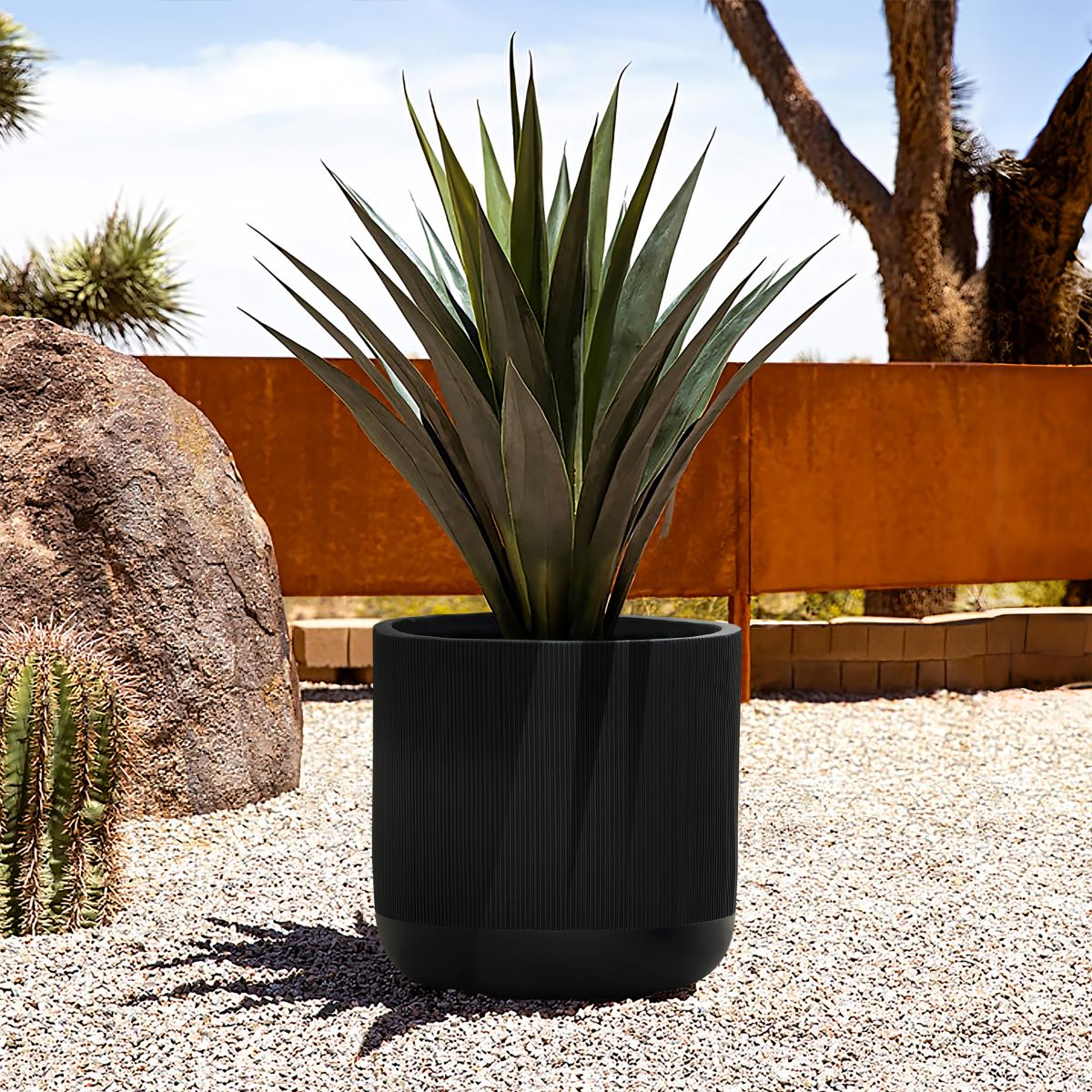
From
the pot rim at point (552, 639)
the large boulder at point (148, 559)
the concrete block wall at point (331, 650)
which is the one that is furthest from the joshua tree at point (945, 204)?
the pot rim at point (552, 639)

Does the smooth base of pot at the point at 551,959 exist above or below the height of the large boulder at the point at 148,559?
below

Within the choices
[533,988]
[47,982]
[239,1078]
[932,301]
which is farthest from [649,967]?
[932,301]

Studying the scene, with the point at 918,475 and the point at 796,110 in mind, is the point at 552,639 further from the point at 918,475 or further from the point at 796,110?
the point at 796,110

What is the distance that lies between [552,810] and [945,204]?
304 inches

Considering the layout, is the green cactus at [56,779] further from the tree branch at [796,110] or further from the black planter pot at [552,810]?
the tree branch at [796,110]

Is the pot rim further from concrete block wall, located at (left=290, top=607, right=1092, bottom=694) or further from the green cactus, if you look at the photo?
concrete block wall, located at (left=290, top=607, right=1092, bottom=694)

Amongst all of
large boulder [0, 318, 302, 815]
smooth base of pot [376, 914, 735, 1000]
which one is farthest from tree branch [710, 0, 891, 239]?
smooth base of pot [376, 914, 735, 1000]

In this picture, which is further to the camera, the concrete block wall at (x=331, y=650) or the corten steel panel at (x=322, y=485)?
the concrete block wall at (x=331, y=650)

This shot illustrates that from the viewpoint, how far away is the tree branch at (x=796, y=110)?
9.24 metres

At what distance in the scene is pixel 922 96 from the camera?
29.0 feet

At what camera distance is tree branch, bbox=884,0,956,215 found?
8727 mm

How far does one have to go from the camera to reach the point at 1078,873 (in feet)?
12.8

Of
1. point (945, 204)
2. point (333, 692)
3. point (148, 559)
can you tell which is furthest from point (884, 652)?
point (148, 559)

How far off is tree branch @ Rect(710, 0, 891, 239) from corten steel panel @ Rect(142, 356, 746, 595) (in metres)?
3.40
